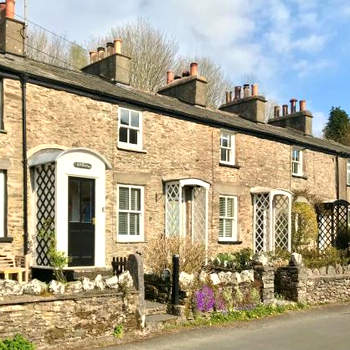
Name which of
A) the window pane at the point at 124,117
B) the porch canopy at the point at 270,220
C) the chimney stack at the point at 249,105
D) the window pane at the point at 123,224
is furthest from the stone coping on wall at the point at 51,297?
the chimney stack at the point at 249,105

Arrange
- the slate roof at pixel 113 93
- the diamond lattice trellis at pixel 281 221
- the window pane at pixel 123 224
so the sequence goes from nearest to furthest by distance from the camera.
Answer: the slate roof at pixel 113 93 → the window pane at pixel 123 224 → the diamond lattice trellis at pixel 281 221

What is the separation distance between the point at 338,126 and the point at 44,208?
35.6 metres

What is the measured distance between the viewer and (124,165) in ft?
49.9

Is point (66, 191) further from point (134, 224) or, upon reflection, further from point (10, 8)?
point (10, 8)

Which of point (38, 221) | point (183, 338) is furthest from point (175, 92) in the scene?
point (183, 338)

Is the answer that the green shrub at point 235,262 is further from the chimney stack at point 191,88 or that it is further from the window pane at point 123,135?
the chimney stack at point 191,88

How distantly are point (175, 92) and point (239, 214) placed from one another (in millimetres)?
5458

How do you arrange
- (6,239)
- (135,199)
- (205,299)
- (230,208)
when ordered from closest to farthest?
(205,299)
(6,239)
(135,199)
(230,208)

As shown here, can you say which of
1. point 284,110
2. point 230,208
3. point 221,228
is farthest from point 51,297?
point 284,110

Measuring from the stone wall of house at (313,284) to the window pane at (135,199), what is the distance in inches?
185

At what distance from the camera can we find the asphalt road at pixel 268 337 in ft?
28.8

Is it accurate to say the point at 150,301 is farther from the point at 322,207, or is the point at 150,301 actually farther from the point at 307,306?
the point at 322,207

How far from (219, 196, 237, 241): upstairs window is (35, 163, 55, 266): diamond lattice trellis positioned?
7.35m

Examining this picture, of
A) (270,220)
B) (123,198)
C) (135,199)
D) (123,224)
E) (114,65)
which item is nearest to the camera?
(123,224)
